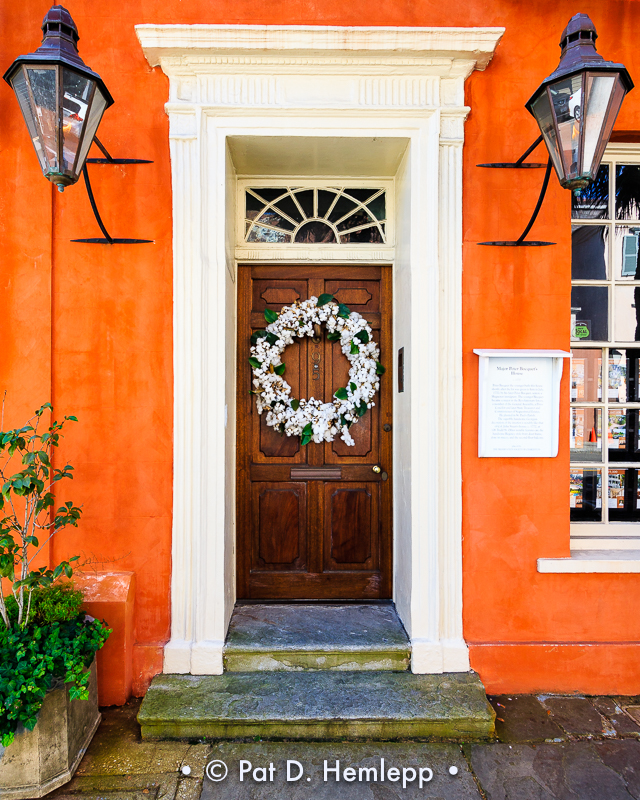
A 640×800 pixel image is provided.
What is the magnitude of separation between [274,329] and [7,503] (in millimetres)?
2051

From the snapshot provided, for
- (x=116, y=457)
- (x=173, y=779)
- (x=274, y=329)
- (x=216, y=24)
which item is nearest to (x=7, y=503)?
(x=116, y=457)

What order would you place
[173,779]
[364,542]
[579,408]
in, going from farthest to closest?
[364,542] → [579,408] → [173,779]

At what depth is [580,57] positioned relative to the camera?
228cm

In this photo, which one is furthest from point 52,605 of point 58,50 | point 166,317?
point 58,50

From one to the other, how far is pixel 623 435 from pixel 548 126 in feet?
7.11

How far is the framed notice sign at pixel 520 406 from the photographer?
9.91 feet

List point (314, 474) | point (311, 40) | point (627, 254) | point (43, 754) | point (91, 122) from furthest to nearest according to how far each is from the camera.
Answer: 1. point (314, 474)
2. point (627, 254)
3. point (311, 40)
4. point (91, 122)
5. point (43, 754)

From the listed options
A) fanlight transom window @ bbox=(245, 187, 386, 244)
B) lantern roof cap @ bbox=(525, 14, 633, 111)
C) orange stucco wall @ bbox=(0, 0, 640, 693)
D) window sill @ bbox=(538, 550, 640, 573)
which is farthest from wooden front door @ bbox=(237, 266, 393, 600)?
lantern roof cap @ bbox=(525, 14, 633, 111)

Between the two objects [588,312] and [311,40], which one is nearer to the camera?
[311,40]

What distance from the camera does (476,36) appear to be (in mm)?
2840

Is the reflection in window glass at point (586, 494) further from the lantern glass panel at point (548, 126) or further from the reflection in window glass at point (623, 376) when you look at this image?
the lantern glass panel at point (548, 126)

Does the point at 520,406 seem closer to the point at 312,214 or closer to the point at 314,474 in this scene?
the point at 314,474

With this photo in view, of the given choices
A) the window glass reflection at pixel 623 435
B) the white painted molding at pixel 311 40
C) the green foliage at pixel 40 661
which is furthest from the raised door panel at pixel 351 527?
the white painted molding at pixel 311 40

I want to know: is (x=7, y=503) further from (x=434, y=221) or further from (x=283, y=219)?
(x=434, y=221)
